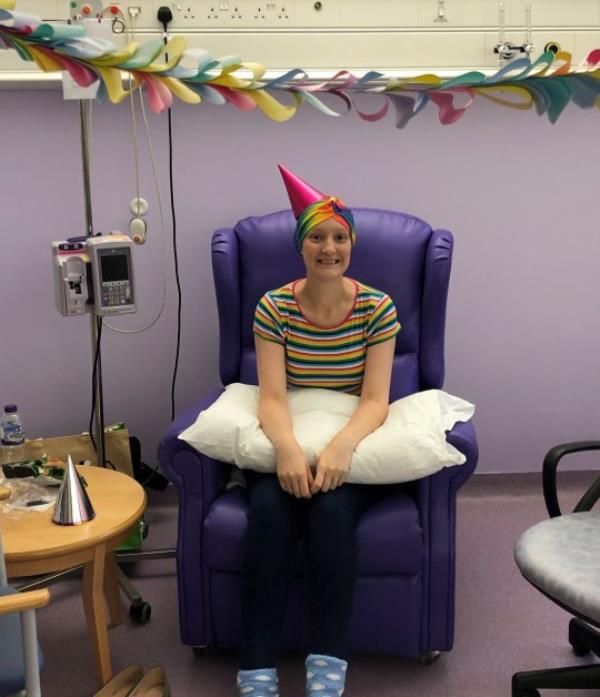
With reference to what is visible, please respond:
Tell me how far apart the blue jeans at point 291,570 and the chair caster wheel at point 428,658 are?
346 millimetres

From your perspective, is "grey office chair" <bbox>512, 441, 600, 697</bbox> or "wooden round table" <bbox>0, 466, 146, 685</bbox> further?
"wooden round table" <bbox>0, 466, 146, 685</bbox>

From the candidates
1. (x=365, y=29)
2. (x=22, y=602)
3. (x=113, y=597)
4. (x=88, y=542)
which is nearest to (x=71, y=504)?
(x=88, y=542)

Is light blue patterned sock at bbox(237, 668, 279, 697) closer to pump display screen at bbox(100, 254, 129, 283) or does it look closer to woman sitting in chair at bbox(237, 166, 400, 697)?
woman sitting in chair at bbox(237, 166, 400, 697)

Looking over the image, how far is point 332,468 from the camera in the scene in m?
2.04

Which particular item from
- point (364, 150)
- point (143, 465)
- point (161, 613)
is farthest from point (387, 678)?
point (364, 150)

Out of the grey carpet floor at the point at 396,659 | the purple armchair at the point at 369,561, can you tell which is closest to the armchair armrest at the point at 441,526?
the purple armchair at the point at 369,561

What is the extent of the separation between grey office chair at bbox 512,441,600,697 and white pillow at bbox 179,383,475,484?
0.24 metres

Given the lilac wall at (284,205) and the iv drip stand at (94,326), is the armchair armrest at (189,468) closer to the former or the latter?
the iv drip stand at (94,326)

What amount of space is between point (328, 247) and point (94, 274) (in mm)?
671

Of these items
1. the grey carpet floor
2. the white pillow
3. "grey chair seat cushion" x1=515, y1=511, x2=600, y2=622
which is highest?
the white pillow

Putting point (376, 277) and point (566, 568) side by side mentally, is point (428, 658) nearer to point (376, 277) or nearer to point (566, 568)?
point (566, 568)

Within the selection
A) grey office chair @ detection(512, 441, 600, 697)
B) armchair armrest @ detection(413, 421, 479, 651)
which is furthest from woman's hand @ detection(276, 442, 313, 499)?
grey office chair @ detection(512, 441, 600, 697)

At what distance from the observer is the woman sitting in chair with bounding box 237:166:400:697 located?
195 cm

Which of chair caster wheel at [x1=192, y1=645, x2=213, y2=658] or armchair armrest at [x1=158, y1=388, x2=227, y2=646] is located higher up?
armchair armrest at [x1=158, y1=388, x2=227, y2=646]
